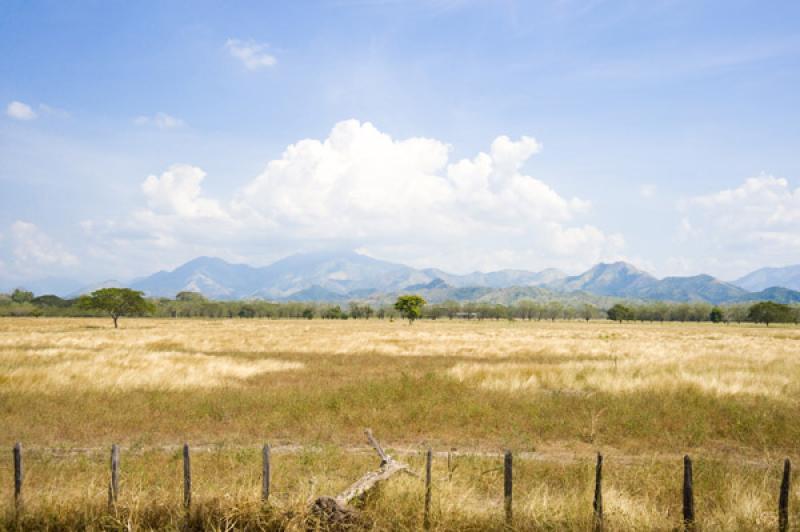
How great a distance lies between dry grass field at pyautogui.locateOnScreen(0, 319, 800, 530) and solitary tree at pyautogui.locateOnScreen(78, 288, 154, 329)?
55326mm

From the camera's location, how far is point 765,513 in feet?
27.5

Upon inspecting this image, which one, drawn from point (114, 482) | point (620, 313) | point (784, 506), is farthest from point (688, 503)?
point (620, 313)

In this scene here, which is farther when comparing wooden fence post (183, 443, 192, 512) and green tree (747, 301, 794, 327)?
green tree (747, 301, 794, 327)

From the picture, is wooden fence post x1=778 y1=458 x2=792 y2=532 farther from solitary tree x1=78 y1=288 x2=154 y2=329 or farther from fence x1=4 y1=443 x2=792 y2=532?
solitary tree x1=78 y1=288 x2=154 y2=329

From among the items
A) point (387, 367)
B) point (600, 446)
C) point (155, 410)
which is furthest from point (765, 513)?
point (387, 367)

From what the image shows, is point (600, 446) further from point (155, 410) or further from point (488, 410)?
point (155, 410)

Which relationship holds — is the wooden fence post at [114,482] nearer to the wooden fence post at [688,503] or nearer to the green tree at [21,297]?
the wooden fence post at [688,503]

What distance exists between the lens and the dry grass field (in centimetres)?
866

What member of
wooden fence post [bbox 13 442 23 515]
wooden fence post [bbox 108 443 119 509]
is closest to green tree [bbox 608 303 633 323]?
wooden fence post [bbox 108 443 119 509]

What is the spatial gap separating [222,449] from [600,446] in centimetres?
1087

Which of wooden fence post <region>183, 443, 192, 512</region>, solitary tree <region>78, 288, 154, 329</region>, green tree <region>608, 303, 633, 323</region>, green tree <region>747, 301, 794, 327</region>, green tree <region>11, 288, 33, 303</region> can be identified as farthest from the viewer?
green tree <region>11, 288, 33, 303</region>

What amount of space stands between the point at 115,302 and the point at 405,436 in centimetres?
8162

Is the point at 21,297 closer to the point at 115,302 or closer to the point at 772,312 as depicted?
the point at 115,302

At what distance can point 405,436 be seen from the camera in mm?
15227
